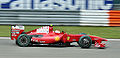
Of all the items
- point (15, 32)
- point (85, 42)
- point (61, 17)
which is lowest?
point (85, 42)

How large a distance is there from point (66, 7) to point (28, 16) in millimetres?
2407

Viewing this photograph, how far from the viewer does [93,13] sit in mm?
14711

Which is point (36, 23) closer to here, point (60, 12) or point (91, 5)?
point (60, 12)

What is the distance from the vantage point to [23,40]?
7977mm

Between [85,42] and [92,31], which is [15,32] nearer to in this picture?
[85,42]

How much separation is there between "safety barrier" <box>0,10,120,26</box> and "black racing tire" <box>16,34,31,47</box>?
6894mm

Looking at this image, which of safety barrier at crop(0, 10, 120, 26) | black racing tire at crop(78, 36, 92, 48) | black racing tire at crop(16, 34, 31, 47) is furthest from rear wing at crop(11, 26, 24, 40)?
safety barrier at crop(0, 10, 120, 26)

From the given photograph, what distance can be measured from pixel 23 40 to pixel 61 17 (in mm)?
7048

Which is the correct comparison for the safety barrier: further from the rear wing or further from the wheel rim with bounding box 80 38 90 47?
the wheel rim with bounding box 80 38 90 47

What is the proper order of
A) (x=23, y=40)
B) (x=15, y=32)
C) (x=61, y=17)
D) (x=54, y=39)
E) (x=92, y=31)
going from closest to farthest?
1. (x=54, y=39)
2. (x=23, y=40)
3. (x=15, y=32)
4. (x=92, y=31)
5. (x=61, y=17)

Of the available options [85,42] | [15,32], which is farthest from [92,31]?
[15,32]

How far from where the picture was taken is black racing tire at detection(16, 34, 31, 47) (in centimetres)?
792

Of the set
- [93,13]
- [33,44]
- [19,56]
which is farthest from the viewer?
[93,13]

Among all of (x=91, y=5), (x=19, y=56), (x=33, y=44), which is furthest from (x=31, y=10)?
(x=19, y=56)
